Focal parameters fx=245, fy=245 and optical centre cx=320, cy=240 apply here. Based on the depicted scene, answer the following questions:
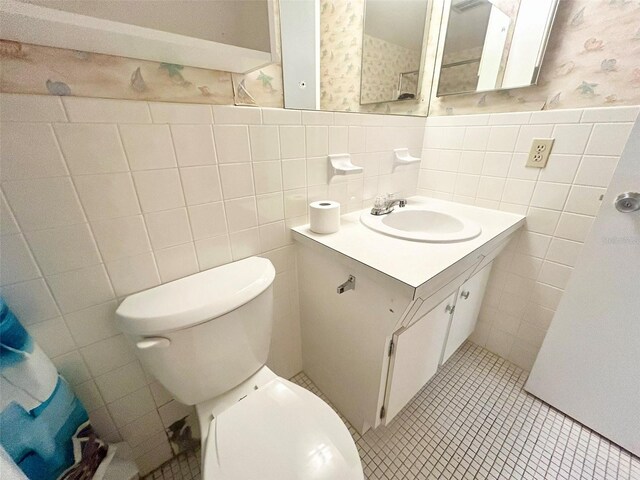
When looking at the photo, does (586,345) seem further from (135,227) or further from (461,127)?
(135,227)

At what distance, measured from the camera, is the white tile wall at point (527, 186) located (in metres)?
0.91

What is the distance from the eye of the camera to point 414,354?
0.90 metres

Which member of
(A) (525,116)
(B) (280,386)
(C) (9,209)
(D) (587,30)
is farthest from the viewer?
(A) (525,116)

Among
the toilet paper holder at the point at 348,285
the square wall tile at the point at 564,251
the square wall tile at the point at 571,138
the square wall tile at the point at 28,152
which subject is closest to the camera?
the square wall tile at the point at 28,152

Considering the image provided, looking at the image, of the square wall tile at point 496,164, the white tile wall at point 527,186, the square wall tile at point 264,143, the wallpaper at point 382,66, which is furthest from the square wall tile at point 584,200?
the square wall tile at point 264,143

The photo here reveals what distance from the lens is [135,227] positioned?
66 cm

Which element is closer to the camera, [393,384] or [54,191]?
[54,191]

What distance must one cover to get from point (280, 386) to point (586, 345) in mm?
1195

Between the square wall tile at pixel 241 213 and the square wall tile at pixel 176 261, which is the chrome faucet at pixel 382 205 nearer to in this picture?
the square wall tile at pixel 241 213

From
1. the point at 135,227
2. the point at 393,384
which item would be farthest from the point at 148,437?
the point at 393,384

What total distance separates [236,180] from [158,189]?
217 millimetres

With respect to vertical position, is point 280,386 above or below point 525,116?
below

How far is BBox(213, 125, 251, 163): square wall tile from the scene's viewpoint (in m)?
0.73

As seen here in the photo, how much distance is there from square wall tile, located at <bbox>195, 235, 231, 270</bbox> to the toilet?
0.09 feet
